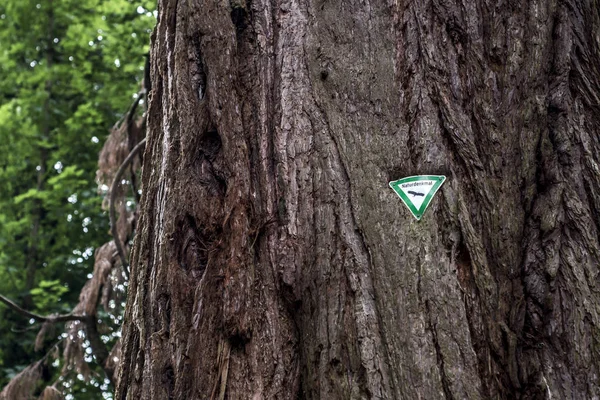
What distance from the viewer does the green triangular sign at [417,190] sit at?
2637mm

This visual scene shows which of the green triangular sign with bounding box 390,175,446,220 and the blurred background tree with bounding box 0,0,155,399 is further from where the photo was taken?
the blurred background tree with bounding box 0,0,155,399

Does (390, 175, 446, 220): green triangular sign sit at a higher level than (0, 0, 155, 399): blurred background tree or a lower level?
lower

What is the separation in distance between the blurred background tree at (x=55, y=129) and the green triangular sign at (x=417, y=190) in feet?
30.8

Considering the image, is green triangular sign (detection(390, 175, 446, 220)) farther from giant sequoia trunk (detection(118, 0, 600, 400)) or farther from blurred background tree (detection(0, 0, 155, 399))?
blurred background tree (detection(0, 0, 155, 399))

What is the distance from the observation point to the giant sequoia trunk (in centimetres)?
250

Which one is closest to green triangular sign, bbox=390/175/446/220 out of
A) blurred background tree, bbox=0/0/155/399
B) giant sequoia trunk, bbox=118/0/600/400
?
A: giant sequoia trunk, bbox=118/0/600/400

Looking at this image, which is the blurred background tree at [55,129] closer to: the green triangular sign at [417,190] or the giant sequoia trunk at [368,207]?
the giant sequoia trunk at [368,207]

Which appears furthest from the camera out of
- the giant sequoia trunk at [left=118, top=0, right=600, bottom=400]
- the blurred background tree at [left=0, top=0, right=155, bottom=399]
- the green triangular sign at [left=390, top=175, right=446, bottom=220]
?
the blurred background tree at [left=0, top=0, right=155, bottom=399]

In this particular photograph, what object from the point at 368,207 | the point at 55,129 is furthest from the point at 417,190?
the point at 55,129

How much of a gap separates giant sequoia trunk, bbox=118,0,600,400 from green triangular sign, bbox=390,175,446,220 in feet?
0.10

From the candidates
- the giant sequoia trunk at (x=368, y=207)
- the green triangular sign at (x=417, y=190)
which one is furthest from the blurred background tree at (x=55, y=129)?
the green triangular sign at (x=417, y=190)

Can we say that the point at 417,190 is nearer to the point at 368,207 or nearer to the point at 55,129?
the point at 368,207

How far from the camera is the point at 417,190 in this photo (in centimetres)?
265

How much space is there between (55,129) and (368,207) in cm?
1118
